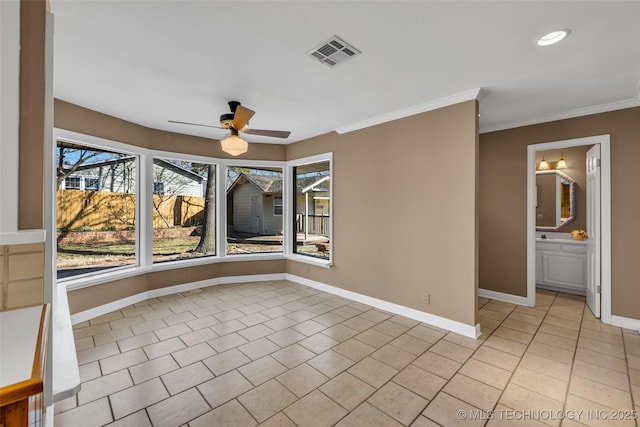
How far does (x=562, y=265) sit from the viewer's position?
4672 mm

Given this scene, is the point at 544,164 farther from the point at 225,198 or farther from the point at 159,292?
the point at 159,292

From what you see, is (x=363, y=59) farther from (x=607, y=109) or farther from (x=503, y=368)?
(x=607, y=109)

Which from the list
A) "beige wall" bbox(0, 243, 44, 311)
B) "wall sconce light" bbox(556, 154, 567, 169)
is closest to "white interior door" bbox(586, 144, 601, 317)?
"wall sconce light" bbox(556, 154, 567, 169)

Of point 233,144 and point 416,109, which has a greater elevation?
point 416,109

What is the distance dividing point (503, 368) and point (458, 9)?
2891mm

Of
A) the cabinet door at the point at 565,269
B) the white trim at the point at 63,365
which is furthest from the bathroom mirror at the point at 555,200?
the white trim at the point at 63,365

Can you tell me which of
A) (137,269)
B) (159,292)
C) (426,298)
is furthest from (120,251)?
(426,298)

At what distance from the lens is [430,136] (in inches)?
136

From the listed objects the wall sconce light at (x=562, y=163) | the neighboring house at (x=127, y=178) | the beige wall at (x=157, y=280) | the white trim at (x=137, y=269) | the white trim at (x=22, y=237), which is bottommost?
the beige wall at (x=157, y=280)

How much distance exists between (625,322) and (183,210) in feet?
20.8

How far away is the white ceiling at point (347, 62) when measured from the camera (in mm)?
1830

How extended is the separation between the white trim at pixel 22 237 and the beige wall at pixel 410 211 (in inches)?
135

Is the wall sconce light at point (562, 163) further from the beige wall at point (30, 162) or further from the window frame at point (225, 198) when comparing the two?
the beige wall at point (30, 162)

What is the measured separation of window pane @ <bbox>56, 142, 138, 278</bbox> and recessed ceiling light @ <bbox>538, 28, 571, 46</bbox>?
5.01 metres
